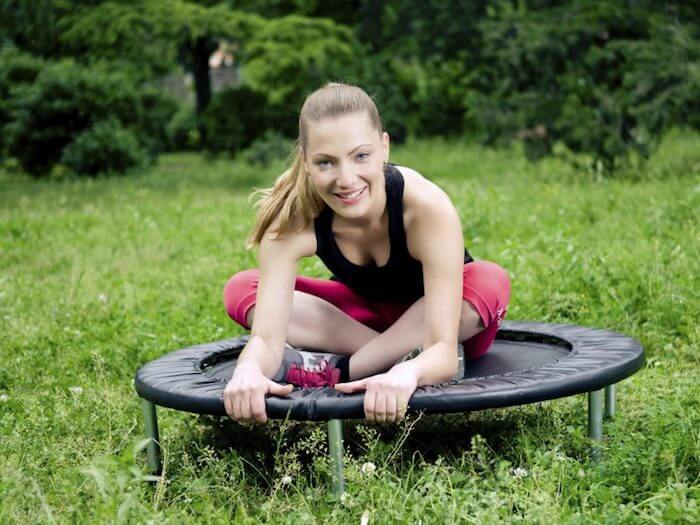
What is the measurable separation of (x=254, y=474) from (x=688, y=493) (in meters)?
1.18

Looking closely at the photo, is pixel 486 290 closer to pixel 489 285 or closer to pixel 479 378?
pixel 489 285

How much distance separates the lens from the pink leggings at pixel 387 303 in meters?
2.90

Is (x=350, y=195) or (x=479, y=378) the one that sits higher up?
(x=350, y=195)

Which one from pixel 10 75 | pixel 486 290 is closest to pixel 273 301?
pixel 486 290

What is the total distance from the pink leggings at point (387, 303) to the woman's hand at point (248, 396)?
609mm

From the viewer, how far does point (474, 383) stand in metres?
2.59

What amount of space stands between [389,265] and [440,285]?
327 mm

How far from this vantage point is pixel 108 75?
11086mm

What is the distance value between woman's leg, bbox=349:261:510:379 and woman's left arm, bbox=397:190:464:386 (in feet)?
0.72

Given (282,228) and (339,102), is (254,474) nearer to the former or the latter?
(282,228)

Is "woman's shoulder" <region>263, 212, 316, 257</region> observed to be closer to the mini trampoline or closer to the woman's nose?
the woman's nose

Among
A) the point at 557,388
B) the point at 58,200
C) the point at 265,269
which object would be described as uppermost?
the point at 265,269

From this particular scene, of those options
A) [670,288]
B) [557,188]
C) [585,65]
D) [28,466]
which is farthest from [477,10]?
[28,466]

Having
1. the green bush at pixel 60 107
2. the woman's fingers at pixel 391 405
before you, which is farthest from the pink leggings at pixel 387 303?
the green bush at pixel 60 107
